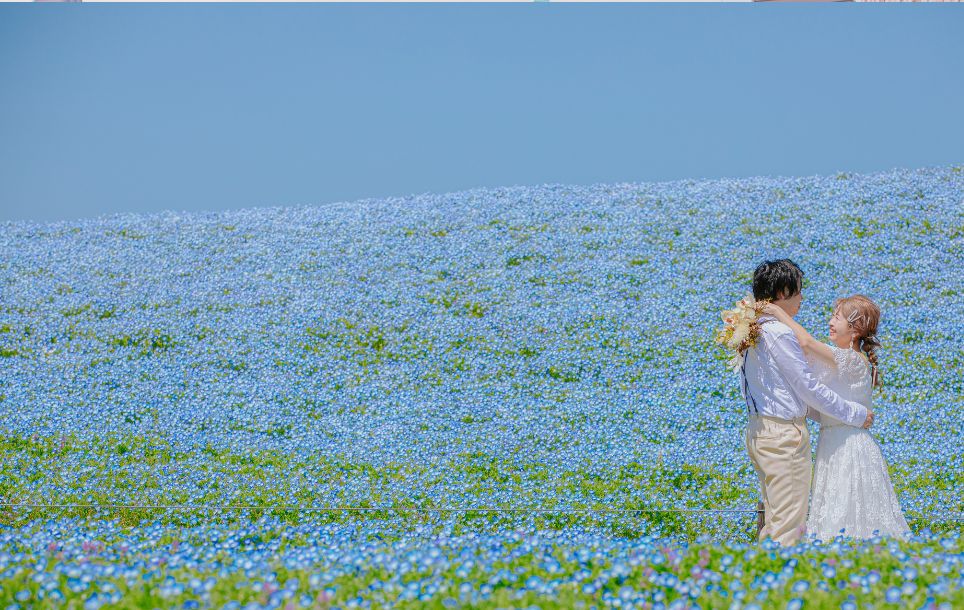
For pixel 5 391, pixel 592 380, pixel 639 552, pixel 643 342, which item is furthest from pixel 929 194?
pixel 5 391

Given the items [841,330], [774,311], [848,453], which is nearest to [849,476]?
[848,453]

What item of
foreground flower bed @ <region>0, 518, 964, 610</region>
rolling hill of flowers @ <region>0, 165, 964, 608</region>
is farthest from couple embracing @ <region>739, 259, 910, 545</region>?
foreground flower bed @ <region>0, 518, 964, 610</region>

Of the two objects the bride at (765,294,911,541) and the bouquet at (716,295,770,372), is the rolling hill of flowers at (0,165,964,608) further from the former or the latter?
the bouquet at (716,295,770,372)

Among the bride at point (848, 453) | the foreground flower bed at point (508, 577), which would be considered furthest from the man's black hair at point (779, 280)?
the foreground flower bed at point (508, 577)

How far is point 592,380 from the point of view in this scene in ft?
35.1

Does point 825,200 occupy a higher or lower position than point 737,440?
higher

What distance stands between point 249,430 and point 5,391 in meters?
3.65

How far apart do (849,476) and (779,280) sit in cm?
138

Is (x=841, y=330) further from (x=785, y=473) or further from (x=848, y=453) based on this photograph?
(x=785, y=473)

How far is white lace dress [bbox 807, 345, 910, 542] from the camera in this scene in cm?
536

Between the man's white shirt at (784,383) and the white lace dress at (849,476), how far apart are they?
5.7 inches

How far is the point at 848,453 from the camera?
5426mm

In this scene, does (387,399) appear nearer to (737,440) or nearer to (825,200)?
(737,440)

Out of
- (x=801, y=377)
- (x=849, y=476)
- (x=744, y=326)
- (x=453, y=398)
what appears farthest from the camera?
(x=453, y=398)
